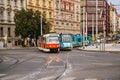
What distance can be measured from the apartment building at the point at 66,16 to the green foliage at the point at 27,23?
19800 millimetres

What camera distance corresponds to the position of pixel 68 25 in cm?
11569

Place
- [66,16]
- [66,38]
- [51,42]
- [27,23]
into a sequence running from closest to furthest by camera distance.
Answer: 1. [51,42]
2. [66,38]
3. [27,23]
4. [66,16]

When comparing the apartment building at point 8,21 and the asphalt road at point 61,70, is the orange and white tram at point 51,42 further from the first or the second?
the apartment building at point 8,21

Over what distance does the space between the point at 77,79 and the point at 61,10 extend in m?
92.7

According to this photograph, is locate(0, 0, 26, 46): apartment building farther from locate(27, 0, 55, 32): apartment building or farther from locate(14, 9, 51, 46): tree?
locate(27, 0, 55, 32): apartment building

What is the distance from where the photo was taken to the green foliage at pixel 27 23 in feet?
280

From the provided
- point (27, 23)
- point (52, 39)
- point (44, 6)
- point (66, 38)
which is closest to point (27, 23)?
point (27, 23)

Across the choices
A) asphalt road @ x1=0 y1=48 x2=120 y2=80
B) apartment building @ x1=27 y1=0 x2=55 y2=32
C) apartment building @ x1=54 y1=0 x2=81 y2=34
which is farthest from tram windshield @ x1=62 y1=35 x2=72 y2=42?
apartment building @ x1=54 y1=0 x2=81 y2=34

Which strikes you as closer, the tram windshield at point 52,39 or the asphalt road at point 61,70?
the asphalt road at point 61,70

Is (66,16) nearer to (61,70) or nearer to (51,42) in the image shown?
(51,42)

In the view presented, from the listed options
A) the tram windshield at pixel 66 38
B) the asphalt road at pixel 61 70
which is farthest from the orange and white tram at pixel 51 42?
the asphalt road at pixel 61 70

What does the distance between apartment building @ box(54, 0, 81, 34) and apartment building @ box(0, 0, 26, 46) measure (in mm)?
19007

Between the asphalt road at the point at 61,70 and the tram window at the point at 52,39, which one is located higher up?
the tram window at the point at 52,39

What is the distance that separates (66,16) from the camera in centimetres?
11506
